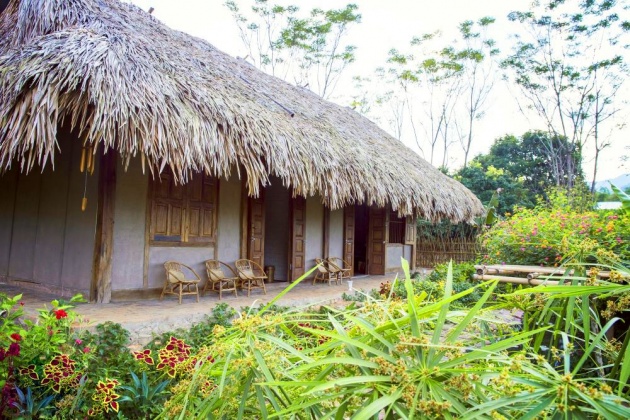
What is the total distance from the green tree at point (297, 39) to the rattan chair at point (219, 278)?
13487 millimetres

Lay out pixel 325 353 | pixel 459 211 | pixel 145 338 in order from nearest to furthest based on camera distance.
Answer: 1. pixel 325 353
2. pixel 145 338
3. pixel 459 211

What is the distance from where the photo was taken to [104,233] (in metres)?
4.87

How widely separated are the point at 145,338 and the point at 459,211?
305 inches

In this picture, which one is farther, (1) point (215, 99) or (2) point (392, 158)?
(2) point (392, 158)

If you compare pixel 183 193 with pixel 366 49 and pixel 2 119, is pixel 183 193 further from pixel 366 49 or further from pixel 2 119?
pixel 366 49

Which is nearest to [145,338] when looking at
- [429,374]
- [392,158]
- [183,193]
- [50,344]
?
[50,344]

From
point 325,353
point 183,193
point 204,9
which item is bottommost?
point 325,353

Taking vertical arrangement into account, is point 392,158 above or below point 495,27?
below

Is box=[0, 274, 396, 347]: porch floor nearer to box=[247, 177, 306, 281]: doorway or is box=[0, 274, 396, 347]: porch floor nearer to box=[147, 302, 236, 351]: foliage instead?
box=[147, 302, 236, 351]: foliage

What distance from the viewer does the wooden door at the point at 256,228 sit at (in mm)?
6781

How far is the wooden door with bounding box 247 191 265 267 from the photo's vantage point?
6.78m

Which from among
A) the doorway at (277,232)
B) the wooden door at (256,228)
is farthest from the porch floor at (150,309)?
the doorway at (277,232)

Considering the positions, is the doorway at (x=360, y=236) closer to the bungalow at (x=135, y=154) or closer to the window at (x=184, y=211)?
the bungalow at (x=135, y=154)

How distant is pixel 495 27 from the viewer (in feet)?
57.5
